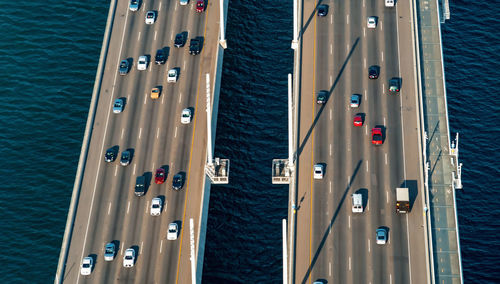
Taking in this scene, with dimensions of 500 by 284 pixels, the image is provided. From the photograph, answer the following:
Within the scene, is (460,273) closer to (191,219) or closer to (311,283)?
(311,283)

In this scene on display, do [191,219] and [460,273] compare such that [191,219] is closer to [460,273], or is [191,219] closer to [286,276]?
[286,276]

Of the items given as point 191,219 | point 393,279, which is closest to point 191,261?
point 191,219

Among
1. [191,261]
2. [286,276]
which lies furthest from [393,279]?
[191,261]

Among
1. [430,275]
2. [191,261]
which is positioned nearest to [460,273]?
[430,275]

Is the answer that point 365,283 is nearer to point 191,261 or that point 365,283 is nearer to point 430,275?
point 430,275

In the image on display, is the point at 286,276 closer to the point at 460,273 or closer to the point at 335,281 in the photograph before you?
the point at 335,281
